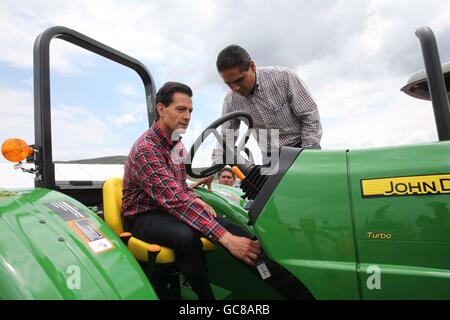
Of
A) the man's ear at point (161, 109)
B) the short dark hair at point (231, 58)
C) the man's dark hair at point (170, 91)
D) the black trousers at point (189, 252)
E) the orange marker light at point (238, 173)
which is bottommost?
the black trousers at point (189, 252)

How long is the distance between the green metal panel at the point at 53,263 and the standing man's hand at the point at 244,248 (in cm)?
36

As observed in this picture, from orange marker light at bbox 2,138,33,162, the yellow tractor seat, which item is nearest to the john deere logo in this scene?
the yellow tractor seat

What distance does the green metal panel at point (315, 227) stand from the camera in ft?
4.25

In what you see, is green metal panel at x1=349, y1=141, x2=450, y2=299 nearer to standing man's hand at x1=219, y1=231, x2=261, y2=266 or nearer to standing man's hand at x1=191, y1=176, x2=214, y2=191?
standing man's hand at x1=219, y1=231, x2=261, y2=266

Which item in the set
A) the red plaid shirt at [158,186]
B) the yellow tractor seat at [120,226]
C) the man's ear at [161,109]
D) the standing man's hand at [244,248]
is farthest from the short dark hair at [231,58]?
the standing man's hand at [244,248]

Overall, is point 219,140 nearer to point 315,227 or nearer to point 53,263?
point 315,227

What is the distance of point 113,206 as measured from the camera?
1862 millimetres

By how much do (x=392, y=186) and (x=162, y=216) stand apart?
1009mm

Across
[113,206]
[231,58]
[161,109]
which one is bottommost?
[113,206]

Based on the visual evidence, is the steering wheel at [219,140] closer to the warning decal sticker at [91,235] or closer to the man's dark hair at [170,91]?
the man's dark hair at [170,91]

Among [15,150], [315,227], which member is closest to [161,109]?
[15,150]

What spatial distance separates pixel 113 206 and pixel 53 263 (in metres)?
0.64

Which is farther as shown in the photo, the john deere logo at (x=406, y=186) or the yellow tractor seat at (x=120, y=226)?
the yellow tractor seat at (x=120, y=226)

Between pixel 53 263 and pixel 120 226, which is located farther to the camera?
pixel 120 226
